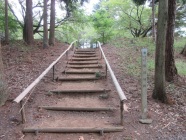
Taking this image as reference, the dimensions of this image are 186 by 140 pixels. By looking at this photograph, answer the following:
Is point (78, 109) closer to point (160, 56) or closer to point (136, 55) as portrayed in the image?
point (160, 56)

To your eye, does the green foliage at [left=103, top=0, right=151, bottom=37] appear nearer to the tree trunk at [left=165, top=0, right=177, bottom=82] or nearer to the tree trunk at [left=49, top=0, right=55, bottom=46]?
the tree trunk at [left=49, top=0, right=55, bottom=46]

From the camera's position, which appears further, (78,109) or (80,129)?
(78,109)

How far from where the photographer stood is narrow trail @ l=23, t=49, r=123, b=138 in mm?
4375

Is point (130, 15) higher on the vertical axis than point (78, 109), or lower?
higher

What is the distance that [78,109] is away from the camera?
5.26 meters

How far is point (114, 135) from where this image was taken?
425 cm

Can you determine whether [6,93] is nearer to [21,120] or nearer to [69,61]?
[21,120]

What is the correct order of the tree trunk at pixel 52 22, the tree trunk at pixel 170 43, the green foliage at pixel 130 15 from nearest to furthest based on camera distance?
the tree trunk at pixel 170 43, the tree trunk at pixel 52 22, the green foliage at pixel 130 15

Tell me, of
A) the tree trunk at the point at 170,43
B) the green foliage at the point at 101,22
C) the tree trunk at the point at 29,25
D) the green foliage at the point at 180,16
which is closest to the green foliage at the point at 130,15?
the green foliage at the point at 101,22

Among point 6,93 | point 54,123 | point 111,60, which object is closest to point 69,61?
point 111,60

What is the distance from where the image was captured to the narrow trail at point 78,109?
14.4 feet

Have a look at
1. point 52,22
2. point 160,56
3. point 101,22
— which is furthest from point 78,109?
point 101,22

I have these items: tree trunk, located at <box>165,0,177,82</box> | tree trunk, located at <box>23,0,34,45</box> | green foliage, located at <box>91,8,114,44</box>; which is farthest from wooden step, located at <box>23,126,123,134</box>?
green foliage, located at <box>91,8,114,44</box>

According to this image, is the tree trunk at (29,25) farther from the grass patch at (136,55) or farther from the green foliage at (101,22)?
the green foliage at (101,22)
